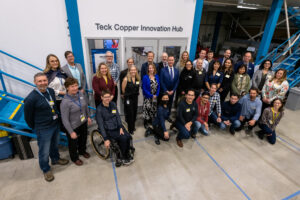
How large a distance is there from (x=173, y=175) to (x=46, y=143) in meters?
2.05

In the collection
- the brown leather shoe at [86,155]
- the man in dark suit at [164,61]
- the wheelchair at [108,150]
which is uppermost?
the man in dark suit at [164,61]

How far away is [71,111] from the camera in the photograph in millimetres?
→ 2488

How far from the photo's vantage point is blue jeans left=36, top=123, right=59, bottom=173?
2408 mm

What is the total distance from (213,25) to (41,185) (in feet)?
51.7

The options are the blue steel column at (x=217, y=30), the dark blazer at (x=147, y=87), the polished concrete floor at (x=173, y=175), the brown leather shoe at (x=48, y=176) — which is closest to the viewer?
the polished concrete floor at (x=173, y=175)

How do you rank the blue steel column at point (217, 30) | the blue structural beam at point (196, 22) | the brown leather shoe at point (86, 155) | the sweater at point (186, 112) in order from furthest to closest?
1. the blue steel column at point (217, 30)
2. the blue structural beam at point (196, 22)
3. the sweater at point (186, 112)
4. the brown leather shoe at point (86, 155)

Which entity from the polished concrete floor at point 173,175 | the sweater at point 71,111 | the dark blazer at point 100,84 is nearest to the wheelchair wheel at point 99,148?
the polished concrete floor at point 173,175

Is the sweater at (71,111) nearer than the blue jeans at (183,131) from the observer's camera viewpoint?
Yes

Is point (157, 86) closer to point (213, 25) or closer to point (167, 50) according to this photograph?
point (167, 50)

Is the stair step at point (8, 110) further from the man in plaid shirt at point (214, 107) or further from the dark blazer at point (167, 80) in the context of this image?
the man in plaid shirt at point (214, 107)

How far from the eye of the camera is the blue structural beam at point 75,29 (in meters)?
3.27

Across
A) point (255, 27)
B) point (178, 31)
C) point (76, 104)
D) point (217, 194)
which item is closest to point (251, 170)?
point (217, 194)

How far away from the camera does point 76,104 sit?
2.53m

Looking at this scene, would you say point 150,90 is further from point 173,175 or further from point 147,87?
point 173,175
